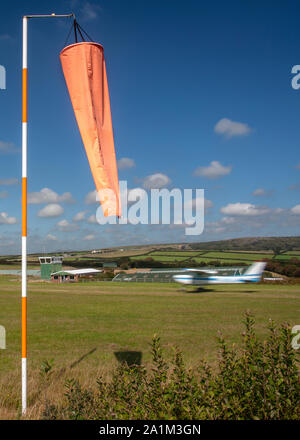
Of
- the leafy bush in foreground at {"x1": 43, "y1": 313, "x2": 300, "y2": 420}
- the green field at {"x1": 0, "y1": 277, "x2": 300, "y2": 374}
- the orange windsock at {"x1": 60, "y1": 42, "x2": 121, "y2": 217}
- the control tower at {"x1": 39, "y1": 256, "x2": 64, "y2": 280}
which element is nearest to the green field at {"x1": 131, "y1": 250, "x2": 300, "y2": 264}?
the control tower at {"x1": 39, "y1": 256, "x2": 64, "y2": 280}

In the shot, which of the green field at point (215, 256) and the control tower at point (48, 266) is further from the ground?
the green field at point (215, 256)

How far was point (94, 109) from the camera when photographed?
5.24m

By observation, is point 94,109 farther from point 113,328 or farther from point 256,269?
point 256,269

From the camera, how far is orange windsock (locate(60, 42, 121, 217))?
5.07 m

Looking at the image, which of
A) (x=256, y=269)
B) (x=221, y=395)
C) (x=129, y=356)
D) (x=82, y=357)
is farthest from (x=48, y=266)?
(x=221, y=395)

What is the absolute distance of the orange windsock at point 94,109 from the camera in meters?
5.07

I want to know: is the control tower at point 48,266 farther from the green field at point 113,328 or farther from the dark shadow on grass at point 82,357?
the dark shadow on grass at point 82,357

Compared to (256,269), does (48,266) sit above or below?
below

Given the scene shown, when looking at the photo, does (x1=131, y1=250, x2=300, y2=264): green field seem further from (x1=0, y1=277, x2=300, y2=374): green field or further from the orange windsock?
the orange windsock

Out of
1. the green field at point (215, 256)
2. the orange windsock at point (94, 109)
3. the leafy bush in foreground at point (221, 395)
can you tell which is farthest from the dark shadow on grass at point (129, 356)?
the green field at point (215, 256)
